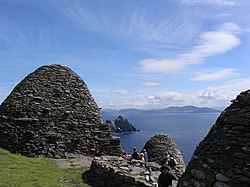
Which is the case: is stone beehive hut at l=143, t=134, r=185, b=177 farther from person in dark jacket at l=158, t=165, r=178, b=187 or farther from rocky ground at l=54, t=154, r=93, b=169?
person in dark jacket at l=158, t=165, r=178, b=187

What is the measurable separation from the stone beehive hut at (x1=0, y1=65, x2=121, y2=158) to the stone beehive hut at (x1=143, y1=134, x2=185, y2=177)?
2477 mm

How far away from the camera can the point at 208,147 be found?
26.7 feet

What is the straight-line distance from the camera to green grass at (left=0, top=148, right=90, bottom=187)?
12.5 meters

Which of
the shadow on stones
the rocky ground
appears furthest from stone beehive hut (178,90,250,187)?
the rocky ground

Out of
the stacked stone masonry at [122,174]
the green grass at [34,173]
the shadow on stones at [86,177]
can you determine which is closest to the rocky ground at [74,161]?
the green grass at [34,173]

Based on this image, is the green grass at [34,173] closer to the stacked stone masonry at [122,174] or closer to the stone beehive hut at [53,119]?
the stacked stone masonry at [122,174]

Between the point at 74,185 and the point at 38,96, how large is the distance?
9.88m

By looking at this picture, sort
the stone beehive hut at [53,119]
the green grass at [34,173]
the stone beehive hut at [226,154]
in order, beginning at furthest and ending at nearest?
the stone beehive hut at [53,119] → the green grass at [34,173] → the stone beehive hut at [226,154]

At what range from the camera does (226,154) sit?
7523mm

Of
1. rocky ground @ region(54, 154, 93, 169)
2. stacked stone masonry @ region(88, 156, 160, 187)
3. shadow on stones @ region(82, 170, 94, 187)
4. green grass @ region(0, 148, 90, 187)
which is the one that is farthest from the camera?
rocky ground @ region(54, 154, 93, 169)

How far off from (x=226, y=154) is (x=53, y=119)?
1516 cm

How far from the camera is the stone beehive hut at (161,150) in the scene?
2095 centimetres

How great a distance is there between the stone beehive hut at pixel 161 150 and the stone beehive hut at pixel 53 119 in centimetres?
248

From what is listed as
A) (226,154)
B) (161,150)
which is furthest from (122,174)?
(161,150)
